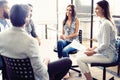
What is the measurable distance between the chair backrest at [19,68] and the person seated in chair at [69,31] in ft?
4.88

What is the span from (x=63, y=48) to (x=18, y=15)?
1.66m

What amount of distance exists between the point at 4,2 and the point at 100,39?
133cm

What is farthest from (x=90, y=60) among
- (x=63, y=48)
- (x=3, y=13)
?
(x=3, y=13)

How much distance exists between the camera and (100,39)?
2746 mm

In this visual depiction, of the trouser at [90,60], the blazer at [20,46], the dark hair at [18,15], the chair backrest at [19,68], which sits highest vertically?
the dark hair at [18,15]

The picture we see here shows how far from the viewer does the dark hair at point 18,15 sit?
1896 mm

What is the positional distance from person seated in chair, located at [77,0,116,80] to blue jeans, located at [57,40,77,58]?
0.56 m

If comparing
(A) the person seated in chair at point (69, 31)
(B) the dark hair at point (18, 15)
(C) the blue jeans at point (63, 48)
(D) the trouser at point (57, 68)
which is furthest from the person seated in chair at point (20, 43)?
(A) the person seated in chair at point (69, 31)

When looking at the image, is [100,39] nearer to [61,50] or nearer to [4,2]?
[61,50]

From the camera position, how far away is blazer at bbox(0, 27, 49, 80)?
6.11 feet

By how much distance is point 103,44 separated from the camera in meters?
2.63

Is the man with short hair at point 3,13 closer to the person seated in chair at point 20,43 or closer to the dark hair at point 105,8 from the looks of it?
the person seated in chair at point 20,43

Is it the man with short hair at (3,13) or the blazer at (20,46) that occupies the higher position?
the man with short hair at (3,13)

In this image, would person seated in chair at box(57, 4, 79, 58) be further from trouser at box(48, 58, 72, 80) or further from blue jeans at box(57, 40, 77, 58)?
trouser at box(48, 58, 72, 80)
